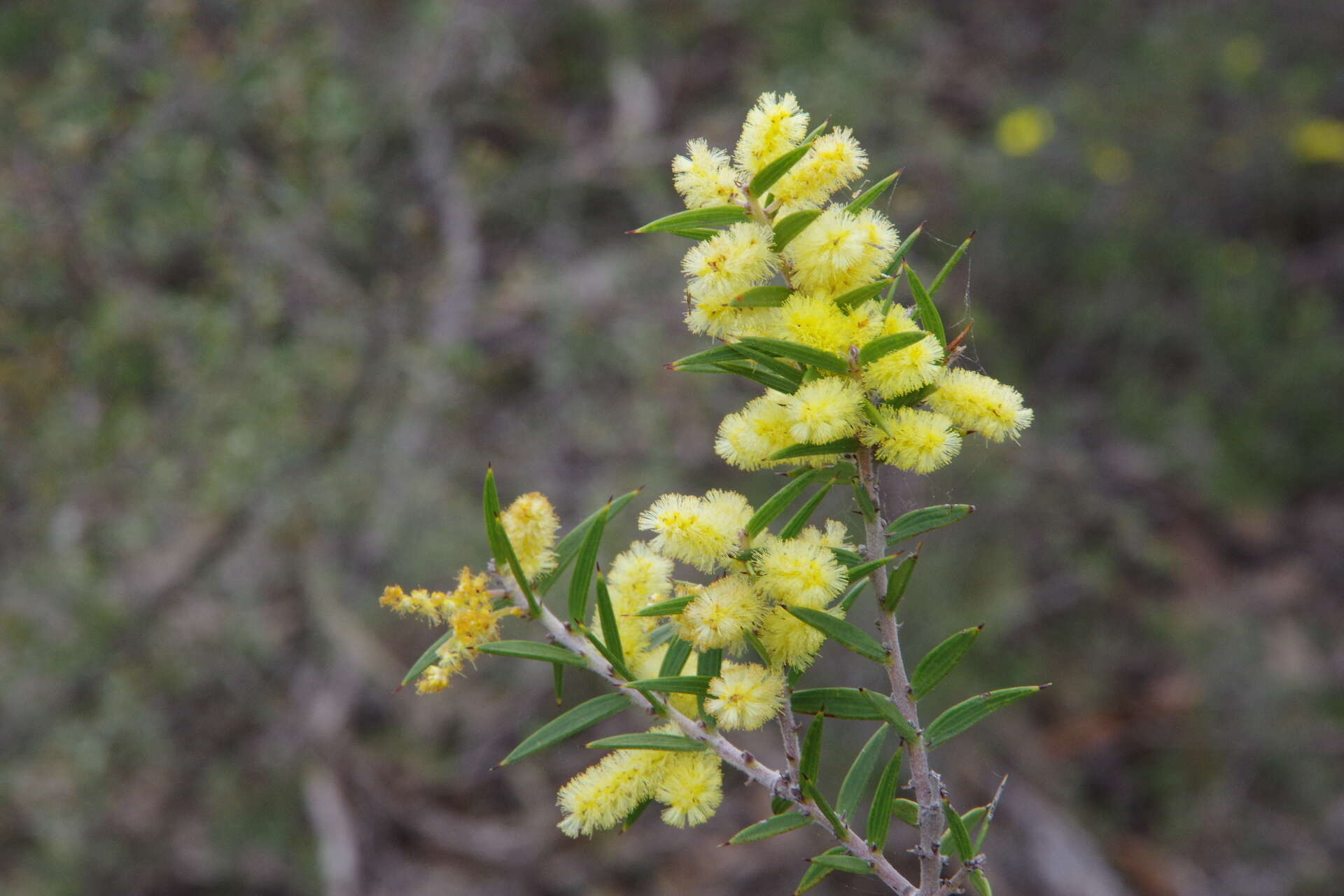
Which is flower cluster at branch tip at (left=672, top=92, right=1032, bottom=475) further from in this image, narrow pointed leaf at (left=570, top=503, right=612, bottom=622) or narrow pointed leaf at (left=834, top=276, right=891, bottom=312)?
narrow pointed leaf at (left=570, top=503, right=612, bottom=622)

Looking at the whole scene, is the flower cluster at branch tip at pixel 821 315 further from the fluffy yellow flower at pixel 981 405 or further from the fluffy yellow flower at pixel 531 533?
the fluffy yellow flower at pixel 531 533

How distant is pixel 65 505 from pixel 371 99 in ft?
6.89

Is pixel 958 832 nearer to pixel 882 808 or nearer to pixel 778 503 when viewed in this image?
pixel 882 808

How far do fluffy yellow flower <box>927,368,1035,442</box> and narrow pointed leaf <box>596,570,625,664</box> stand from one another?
357 millimetres

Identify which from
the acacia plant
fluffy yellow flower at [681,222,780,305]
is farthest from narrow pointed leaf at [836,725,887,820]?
fluffy yellow flower at [681,222,780,305]

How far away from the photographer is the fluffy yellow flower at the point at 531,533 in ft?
2.89

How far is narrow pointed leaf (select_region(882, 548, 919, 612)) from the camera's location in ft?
2.55

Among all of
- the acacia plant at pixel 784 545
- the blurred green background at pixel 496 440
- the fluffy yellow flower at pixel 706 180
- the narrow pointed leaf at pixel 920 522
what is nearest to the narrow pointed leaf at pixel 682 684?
the acacia plant at pixel 784 545

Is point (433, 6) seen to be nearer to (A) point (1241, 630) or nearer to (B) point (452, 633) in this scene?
(B) point (452, 633)

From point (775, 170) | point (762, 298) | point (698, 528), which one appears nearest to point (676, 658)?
point (698, 528)

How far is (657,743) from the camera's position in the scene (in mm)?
831

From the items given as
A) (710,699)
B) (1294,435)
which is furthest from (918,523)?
(1294,435)

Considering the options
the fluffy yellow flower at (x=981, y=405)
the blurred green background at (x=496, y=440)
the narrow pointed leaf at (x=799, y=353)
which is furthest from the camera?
the blurred green background at (x=496, y=440)

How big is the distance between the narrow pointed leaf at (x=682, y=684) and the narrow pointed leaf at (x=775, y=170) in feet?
1.44
